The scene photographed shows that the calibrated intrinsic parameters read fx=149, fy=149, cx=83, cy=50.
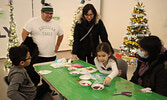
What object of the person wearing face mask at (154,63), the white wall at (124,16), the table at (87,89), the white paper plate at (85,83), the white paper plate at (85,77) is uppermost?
the white wall at (124,16)

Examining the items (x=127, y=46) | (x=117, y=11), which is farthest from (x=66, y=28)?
(x=127, y=46)

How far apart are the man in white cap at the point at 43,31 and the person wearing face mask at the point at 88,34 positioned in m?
0.41

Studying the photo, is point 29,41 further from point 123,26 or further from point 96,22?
point 123,26

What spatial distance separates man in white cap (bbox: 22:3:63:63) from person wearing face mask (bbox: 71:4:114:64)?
406 millimetres

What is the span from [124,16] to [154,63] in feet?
17.2

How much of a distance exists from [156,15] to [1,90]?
529 cm

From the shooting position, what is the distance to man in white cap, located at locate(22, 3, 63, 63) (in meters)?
2.25

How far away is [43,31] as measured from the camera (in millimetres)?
2285

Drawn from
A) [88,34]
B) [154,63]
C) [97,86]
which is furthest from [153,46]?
[88,34]

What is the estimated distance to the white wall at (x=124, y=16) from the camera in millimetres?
5191

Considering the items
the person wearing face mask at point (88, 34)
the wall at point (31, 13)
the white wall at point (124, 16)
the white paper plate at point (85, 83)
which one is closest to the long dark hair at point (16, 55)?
the white paper plate at point (85, 83)

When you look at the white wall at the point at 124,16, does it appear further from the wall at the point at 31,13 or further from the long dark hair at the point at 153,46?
the long dark hair at the point at 153,46

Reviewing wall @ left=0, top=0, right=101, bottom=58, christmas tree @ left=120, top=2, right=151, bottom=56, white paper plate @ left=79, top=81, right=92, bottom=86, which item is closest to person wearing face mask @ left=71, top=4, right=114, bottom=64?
white paper plate @ left=79, top=81, right=92, bottom=86

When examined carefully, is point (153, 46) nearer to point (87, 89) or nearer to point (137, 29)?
point (87, 89)
